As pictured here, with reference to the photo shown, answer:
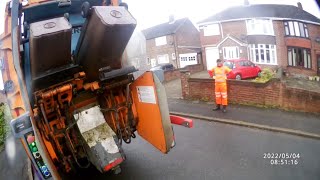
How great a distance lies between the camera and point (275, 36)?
1.85m

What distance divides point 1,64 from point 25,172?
6.60 feet

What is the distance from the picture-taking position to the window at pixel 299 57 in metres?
1.79

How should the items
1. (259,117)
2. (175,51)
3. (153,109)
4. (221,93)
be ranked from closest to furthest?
(153,109) < (175,51) < (259,117) < (221,93)

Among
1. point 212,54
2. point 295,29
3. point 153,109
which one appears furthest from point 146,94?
point 295,29

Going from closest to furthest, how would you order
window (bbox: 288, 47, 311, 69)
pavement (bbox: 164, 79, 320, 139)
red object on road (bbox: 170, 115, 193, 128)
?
window (bbox: 288, 47, 311, 69)
red object on road (bbox: 170, 115, 193, 128)
pavement (bbox: 164, 79, 320, 139)

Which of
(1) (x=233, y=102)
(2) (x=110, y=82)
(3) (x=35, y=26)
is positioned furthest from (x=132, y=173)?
(1) (x=233, y=102)

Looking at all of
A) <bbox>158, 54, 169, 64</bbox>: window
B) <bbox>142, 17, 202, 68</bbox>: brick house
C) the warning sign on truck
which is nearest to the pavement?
<bbox>142, 17, 202, 68</bbox>: brick house

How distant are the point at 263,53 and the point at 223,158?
191cm

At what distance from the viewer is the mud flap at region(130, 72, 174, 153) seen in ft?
9.32

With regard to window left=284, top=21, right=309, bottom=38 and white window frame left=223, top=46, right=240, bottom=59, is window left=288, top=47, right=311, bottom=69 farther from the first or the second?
white window frame left=223, top=46, right=240, bottom=59

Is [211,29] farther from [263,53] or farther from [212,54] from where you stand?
[263,53]

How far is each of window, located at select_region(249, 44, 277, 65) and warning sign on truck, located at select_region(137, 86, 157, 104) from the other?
115cm

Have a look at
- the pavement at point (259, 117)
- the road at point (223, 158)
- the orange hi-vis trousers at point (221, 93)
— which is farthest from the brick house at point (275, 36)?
the orange hi-vis trousers at point (221, 93)

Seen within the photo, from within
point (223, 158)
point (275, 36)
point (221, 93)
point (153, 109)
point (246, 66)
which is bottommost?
point (223, 158)
